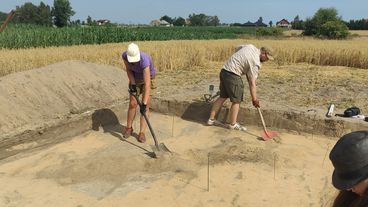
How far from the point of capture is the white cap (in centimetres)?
517

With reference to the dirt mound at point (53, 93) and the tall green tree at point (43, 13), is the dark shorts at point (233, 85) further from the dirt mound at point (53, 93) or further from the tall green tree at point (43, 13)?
the tall green tree at point (43, 13)

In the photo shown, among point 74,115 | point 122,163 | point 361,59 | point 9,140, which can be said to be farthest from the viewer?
point 361,59

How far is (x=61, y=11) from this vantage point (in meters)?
44.5

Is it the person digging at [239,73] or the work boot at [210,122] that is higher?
the person digging at [239,73]

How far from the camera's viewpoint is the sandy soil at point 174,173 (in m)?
4.07

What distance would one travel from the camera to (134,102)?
19.1 feet

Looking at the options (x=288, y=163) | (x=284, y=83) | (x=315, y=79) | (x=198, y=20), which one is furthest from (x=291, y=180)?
(x=198, y=20)

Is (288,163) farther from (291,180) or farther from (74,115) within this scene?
(74,115)

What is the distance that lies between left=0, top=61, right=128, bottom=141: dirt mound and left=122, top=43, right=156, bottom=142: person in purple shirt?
1.12m

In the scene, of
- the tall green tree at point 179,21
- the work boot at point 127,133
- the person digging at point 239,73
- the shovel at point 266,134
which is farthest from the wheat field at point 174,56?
the tall green tree at point 179,21

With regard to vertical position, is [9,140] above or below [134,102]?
below

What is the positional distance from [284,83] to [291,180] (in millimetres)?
5383

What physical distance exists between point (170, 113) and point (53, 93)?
198 centimetres

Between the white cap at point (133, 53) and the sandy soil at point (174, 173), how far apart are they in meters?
1.15
